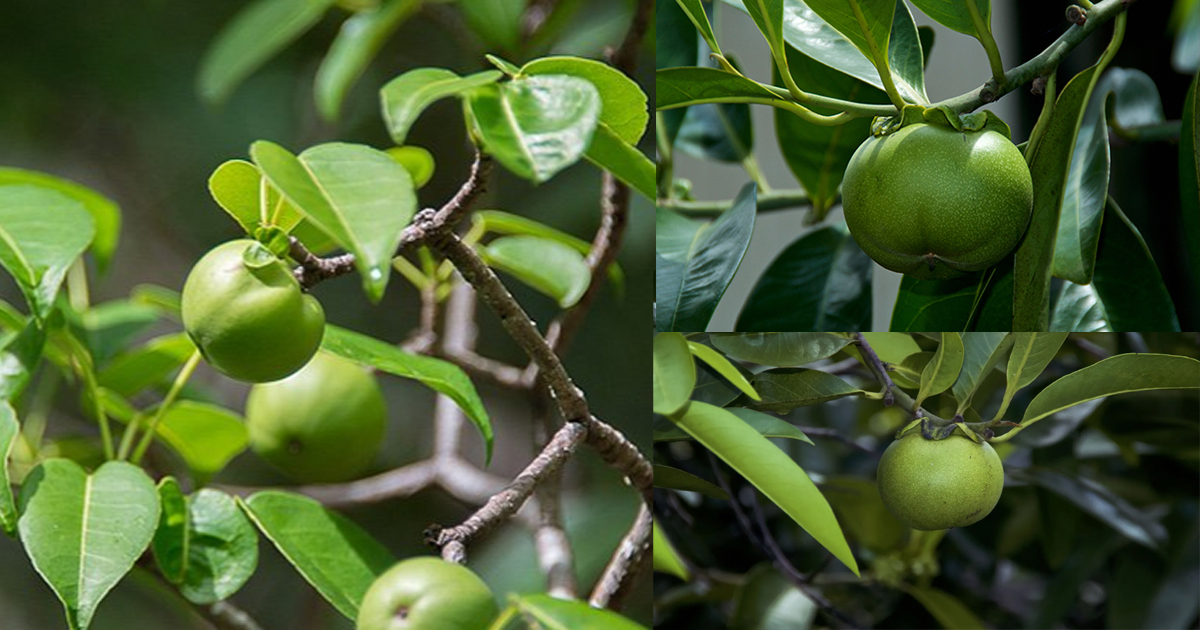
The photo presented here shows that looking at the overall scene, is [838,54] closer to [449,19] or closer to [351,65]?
[351,65]

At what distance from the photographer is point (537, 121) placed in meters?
0.38

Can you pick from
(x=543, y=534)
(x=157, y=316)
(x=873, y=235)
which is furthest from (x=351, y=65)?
(x=873, y=235)

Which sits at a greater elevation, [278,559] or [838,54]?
[838,54]

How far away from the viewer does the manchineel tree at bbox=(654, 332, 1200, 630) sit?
54 centimetres

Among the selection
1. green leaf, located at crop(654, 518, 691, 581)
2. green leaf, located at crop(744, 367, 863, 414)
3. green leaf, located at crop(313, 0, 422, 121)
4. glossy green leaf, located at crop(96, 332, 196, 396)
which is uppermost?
green leaf, located at crop(313, 0, 422, 121)

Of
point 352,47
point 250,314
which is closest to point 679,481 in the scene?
point 250,314

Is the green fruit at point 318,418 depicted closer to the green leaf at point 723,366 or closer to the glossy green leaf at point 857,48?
the green leaf at point 723,366

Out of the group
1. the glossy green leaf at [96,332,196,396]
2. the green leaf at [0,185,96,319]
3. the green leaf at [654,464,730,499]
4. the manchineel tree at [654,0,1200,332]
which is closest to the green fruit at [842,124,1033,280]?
the manchineel tree at [654,0,1200,332]

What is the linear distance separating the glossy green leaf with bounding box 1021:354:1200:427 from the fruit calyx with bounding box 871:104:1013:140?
0.14m

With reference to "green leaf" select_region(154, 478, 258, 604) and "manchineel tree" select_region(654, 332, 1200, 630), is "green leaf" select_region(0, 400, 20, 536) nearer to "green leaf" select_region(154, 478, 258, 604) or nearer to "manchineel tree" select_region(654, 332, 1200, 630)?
"green leaf" select_region(154, 478, 258, 604)

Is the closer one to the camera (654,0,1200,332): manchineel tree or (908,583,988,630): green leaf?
(654,0,1200,332): manchineel tree

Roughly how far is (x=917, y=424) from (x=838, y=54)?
0.19m

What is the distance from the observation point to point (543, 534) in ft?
2.45

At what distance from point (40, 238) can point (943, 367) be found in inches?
17.2
